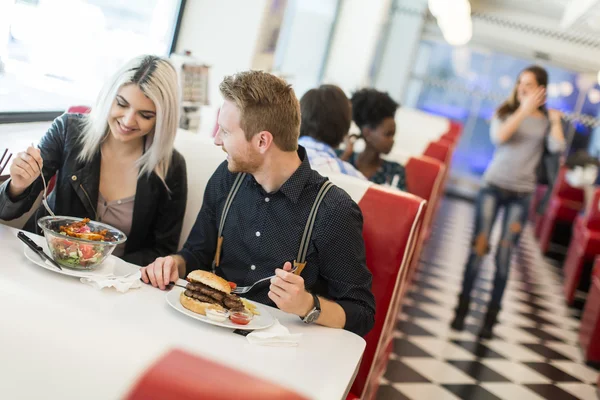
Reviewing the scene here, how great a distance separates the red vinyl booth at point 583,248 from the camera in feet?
20.1

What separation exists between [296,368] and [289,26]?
20.0 feet

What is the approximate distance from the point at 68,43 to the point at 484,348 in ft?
10.3

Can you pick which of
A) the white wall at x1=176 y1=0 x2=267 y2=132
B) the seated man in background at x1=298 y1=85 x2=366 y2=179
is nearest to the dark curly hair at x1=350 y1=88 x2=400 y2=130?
the seated man in background at x1=298 y1=85 x2=366 y2=179

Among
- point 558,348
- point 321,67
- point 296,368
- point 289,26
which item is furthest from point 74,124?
point 321,67

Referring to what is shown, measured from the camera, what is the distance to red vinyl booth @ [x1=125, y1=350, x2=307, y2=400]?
538 millimetres

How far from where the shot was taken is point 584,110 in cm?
1348

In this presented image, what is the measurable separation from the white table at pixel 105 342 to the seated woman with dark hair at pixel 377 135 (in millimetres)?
2096

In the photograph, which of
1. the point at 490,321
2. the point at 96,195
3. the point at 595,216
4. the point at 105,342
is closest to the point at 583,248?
the point at 595,216

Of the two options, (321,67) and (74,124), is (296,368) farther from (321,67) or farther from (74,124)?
(321,67)

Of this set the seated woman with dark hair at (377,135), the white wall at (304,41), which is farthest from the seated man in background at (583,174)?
the seated woman with dark hair at (377,135)

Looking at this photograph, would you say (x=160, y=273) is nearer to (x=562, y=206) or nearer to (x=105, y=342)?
(x=105, y=342)

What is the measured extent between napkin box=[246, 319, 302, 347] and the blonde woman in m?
0.87

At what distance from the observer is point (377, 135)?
366 centimetres

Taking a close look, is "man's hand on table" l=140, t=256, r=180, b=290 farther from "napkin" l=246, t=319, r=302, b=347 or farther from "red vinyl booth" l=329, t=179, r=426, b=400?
"red vinyl booth" l=329, t=179, r=426, b=400
